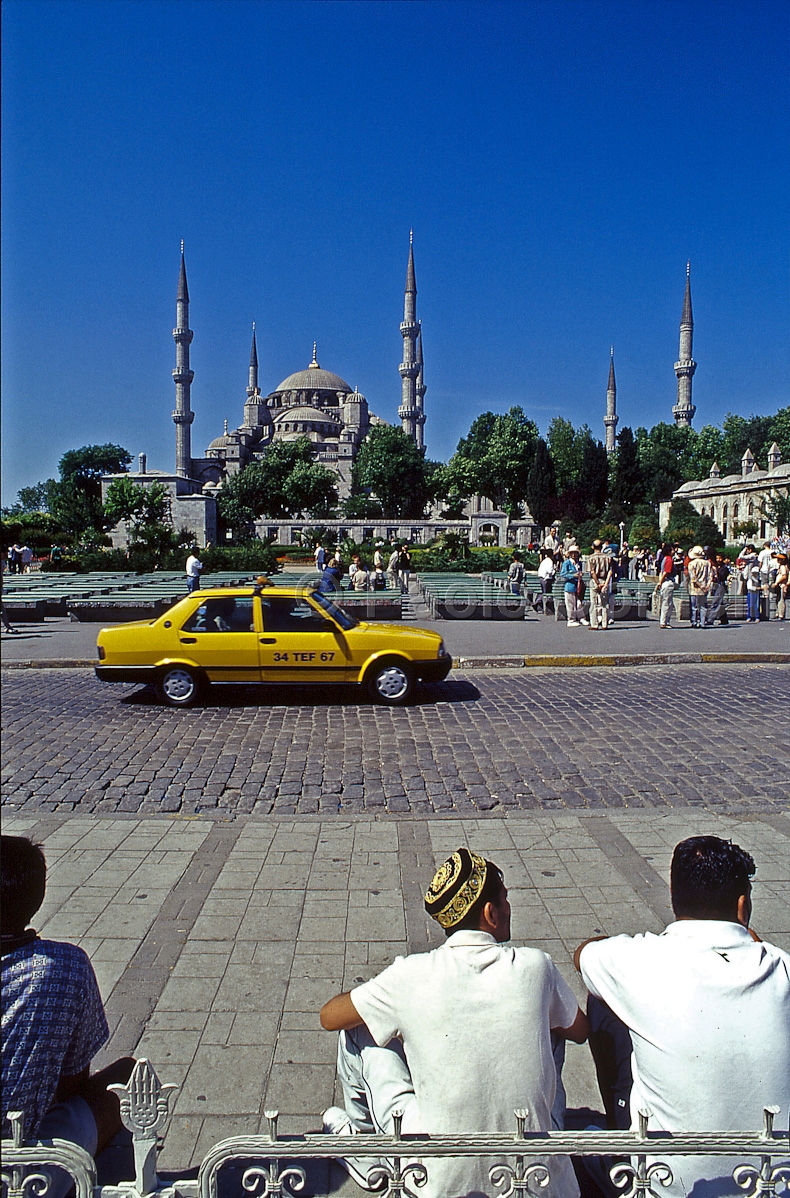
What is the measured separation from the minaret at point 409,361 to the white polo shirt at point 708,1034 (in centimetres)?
9232

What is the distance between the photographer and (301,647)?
9750 mm

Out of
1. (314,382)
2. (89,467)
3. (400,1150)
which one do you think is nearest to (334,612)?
(400,1150)

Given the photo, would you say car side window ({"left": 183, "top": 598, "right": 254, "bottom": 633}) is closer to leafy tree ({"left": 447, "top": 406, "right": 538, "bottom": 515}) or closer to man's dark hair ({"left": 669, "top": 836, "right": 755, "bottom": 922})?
man's dark hair ({"left": 669, "top": 836, "right": 755, "bottom": 922})

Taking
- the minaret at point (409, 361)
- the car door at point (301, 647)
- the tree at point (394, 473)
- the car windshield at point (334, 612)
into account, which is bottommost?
the car door at point (301, 647)

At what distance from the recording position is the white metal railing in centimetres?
183

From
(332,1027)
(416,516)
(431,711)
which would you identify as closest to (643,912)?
(332,1027)

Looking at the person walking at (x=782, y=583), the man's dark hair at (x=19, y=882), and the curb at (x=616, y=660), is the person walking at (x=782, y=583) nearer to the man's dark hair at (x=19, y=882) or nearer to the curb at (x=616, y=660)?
the curb at (x=616, y=660)

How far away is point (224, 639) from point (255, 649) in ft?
1.23

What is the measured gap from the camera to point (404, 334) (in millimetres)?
94625

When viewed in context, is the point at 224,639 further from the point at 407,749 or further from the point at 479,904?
the point at 479,904

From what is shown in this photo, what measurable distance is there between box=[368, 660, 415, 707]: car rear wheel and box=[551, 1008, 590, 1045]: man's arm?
7335mm

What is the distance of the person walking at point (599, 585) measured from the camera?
1636 cm

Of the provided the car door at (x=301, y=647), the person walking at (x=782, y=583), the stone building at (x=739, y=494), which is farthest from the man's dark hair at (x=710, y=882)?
the stone building at (x=739, y=494)

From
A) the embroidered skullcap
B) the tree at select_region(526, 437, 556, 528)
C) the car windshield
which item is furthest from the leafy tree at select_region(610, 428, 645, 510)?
the embroidered skullcap
